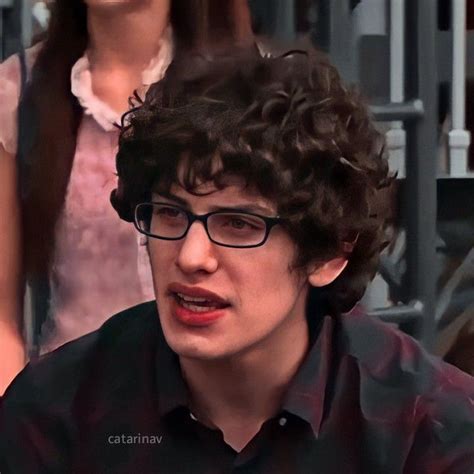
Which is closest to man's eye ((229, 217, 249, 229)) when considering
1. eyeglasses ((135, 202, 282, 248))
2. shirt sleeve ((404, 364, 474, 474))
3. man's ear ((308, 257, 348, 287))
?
eyeglasses ((135, 202, 282, 248))

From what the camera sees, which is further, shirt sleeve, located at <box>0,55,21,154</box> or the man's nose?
shirt sleeve, located at <box>0,55,21,154</box>

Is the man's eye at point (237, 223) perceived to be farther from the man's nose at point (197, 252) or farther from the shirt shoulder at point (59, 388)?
the shirt shoulder at point (59, 388)

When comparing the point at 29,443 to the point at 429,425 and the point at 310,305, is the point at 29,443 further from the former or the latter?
the point at 429,425

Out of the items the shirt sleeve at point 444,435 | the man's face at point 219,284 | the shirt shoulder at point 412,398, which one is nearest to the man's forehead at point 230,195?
the man's face at point 219,284

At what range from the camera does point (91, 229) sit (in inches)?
44.8

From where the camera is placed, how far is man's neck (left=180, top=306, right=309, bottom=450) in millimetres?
1120

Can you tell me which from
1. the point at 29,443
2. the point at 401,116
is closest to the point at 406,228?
the point at 401,116

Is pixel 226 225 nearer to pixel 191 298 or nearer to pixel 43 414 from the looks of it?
pixel 191 298

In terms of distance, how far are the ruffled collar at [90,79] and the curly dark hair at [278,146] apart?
0.7 inches

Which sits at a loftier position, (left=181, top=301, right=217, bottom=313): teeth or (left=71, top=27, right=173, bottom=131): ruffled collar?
(left=71, top=27, right=173, bottom=131): ruffled collar

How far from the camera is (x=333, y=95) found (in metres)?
Answer: 1.08

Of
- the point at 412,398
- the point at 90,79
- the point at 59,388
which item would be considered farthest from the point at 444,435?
the point at 90,79

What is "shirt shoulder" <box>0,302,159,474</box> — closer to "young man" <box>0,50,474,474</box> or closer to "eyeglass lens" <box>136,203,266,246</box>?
"young man" <box>0,50,474,474</box>

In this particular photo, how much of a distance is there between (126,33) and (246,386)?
473mm
